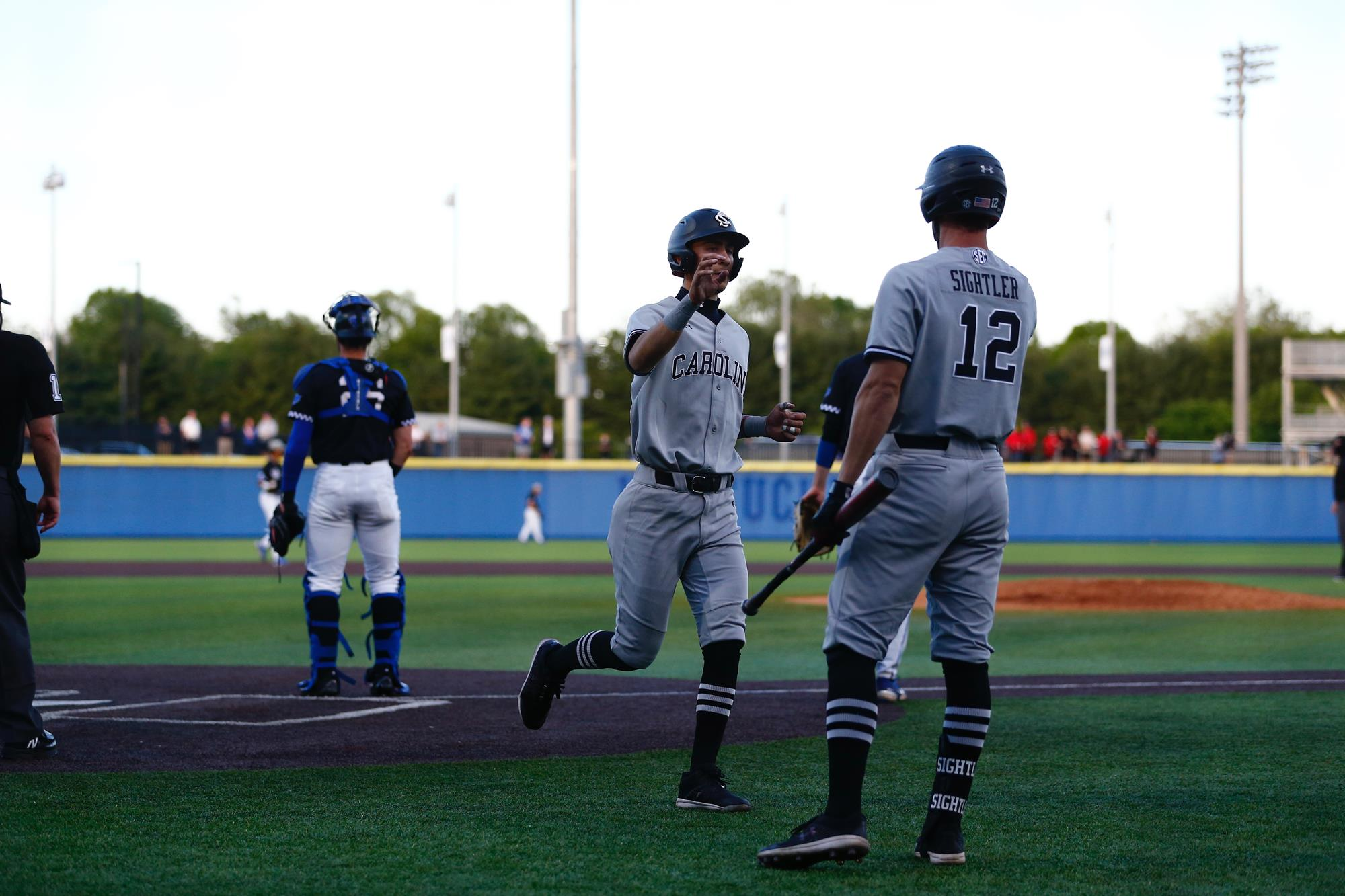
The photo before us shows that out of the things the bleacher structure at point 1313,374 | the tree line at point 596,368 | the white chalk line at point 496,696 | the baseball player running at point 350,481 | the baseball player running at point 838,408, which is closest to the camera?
the baseball player running at point 838,408

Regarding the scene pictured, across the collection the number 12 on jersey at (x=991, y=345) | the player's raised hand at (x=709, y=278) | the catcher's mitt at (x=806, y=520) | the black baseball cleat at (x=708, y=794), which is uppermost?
the player's raised hand at (x=709, y=278)

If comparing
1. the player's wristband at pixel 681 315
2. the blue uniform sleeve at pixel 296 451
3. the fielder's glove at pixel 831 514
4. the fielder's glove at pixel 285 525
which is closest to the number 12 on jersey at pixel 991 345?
the fielder's glove at pixel 831 514

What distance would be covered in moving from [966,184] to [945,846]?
2.06 metres

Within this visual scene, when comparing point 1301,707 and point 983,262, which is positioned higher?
point 983,262

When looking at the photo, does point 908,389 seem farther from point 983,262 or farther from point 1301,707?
point 1301,707

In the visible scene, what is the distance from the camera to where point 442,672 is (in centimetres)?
1035

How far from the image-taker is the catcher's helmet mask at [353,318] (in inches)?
348

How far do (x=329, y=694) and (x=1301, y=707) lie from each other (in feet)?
18.1

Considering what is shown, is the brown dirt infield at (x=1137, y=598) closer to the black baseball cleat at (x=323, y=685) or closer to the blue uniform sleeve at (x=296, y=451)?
the black baseball cleat at (x=323, y=685)

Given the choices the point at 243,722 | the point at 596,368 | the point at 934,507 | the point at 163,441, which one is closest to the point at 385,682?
the point at 243,722

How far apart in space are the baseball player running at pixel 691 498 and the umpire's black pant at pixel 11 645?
2.62 m

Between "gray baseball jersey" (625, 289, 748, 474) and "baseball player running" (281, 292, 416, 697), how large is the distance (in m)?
3.14

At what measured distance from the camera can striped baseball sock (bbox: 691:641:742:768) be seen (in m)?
5.71

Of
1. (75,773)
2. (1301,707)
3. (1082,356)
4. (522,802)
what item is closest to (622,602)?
(522,802)
